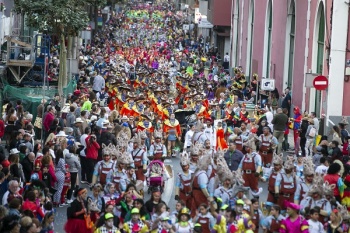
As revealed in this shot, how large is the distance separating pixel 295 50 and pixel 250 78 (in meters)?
12.9

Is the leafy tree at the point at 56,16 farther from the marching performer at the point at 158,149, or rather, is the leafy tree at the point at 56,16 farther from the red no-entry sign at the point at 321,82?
the marching performer at the point at 158,149

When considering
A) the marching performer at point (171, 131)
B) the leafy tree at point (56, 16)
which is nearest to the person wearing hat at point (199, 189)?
the marching performer at point (171, 131)

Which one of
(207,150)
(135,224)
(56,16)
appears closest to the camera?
(135,224)

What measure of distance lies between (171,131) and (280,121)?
323 cm

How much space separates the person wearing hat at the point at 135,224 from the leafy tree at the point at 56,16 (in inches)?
987

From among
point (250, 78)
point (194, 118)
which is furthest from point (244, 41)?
point (194, 118)

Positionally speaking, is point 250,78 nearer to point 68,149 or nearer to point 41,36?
point 41,36

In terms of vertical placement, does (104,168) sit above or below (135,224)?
above

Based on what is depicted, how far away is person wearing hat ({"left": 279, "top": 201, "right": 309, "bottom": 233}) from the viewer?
22.2 meters

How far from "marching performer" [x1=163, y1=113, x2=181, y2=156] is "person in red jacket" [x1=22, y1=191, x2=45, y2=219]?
1350cm

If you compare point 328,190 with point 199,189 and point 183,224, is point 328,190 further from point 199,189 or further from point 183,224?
point 183,224

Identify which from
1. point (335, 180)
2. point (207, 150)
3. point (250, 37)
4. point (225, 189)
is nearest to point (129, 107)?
point (207, 150)

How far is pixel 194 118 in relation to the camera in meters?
39.1

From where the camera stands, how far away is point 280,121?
36.9 m
